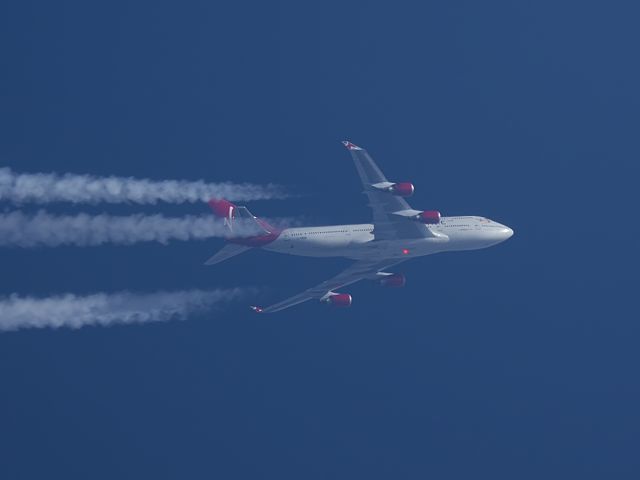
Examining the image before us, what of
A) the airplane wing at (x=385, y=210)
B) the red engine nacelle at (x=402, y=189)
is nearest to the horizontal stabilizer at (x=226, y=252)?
the airplane wing at (x=385, y=210)

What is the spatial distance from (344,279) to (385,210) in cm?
897

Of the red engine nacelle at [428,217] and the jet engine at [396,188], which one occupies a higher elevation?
the jet engine at [396,188]

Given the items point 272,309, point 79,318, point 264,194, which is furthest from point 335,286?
point 79,318

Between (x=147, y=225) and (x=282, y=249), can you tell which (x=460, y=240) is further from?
(x=147, y=225)

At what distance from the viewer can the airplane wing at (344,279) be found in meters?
91.9

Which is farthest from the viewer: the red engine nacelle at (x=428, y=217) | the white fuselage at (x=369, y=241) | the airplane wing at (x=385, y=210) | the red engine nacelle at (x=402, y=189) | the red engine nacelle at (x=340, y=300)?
the red engine nacelle at (x=340, y=300)

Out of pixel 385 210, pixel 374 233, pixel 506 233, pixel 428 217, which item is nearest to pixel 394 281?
pixel 374 233

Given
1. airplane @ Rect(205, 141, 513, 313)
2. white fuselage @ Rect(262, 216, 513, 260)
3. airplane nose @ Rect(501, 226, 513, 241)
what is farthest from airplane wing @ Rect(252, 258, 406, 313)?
airplane nose @ Rect(501, 226, 513, 241)

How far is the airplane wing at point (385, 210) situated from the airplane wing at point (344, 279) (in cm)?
535

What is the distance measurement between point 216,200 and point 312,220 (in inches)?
329

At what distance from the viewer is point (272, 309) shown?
91.8m

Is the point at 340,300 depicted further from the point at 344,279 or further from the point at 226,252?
the point at 226,252

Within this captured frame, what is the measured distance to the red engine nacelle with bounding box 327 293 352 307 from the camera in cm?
9131

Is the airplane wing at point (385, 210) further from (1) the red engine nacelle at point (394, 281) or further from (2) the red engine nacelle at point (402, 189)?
(1) the red engine nacelle at point (394, 281)
